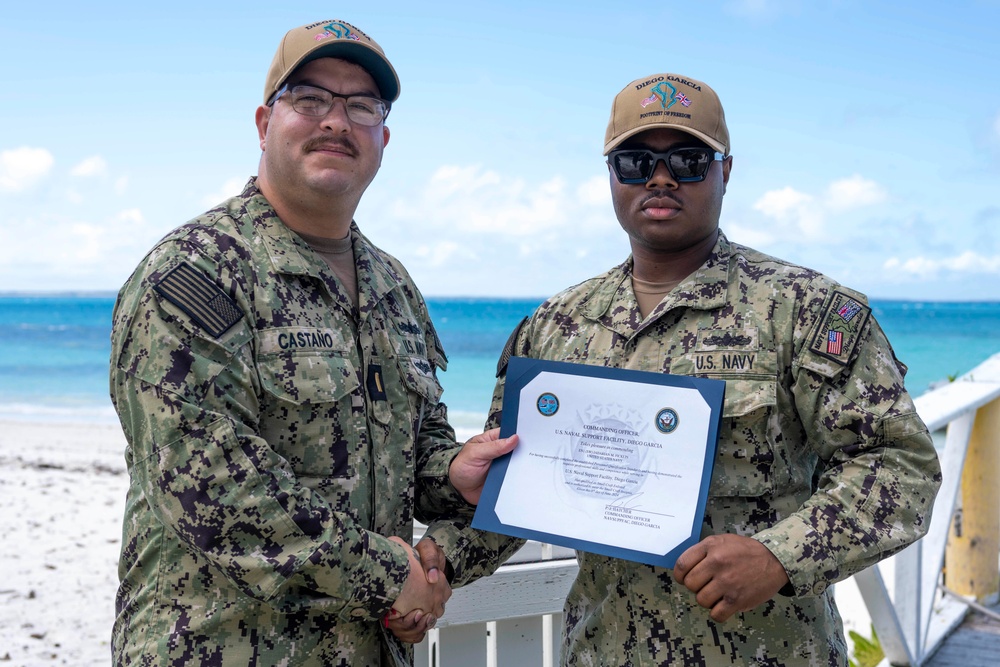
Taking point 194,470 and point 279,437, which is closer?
point 194,470

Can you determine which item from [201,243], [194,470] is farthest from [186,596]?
[201,243]

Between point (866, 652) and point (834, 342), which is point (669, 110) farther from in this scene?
point (866, 652)

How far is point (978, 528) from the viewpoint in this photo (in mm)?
5008

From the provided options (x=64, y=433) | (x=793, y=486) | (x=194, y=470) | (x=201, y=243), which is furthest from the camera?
(x=64, y=433)

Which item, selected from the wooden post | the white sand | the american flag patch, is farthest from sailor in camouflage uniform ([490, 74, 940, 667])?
the white sand

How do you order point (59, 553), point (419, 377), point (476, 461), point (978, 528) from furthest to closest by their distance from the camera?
point (59, 553) → point (978, 528) → point (419, 377) → point (476, 461)

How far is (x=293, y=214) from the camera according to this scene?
2.27 m

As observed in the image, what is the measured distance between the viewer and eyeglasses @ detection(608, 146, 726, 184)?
88.0 inches

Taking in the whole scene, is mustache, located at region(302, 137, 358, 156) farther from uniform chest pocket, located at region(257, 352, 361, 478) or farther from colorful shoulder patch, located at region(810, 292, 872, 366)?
colorful shoulder patch, located at region(810, 292, 872, 366)

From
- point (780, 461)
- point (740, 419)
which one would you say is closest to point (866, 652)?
point (780, 461)

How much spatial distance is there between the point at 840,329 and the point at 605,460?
67cm

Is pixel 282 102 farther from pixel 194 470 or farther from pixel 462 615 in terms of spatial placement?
pixel 462 615

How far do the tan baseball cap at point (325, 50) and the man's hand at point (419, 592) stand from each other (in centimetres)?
125

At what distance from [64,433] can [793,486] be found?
1605 cm
